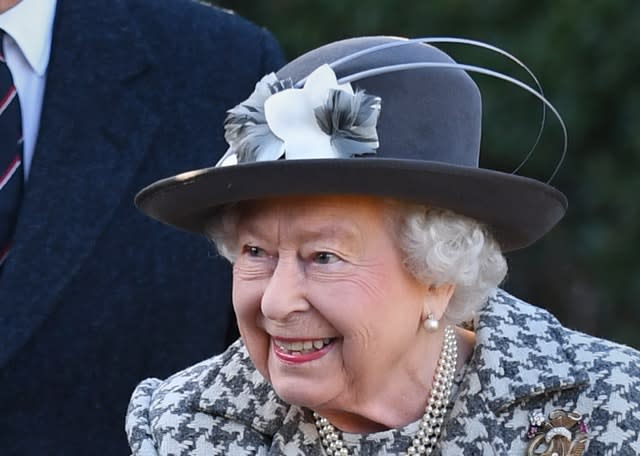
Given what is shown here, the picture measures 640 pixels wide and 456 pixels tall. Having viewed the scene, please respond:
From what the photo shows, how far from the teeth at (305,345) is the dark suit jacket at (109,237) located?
85 centimetres

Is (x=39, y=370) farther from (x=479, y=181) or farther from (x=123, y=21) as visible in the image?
(x=479, y=181)

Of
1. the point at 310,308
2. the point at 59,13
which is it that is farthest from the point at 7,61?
the point at 310,308

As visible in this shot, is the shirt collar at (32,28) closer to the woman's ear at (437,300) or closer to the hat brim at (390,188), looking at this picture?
the hat brim at (390,188)

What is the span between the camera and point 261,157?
3.05 metres

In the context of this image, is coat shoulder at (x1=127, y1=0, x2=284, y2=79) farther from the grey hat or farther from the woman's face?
the woman's face

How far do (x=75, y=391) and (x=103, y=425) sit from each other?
12 centimetres

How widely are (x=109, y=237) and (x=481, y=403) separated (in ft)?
3.56

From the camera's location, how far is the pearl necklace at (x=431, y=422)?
130 inches

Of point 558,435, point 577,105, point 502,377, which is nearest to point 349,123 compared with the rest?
point 502,377

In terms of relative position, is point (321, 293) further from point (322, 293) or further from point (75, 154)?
point (75, 154)

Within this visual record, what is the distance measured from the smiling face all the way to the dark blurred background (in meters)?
4.02

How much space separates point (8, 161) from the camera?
3783 mm

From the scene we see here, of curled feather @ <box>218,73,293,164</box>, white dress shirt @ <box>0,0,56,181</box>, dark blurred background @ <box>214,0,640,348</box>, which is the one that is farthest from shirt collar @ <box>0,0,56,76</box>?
dark blurred background @ <box>214,0,640,348</box>

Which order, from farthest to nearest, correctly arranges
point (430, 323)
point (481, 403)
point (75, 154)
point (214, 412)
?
point (75, 154), point (214, 412), point (481, 403), point (430, 323)
